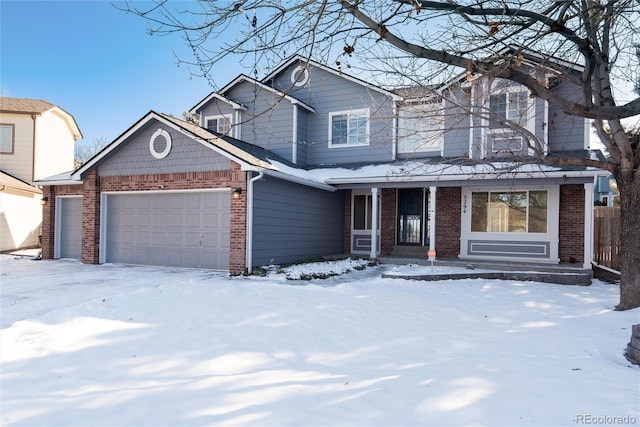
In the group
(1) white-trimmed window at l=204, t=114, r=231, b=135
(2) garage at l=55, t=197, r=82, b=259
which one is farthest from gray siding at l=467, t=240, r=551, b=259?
(2) garage at l=55, t=197, r=82, b=259

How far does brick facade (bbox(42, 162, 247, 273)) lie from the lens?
10820mm

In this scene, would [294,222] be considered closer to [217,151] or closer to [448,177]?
[217,151]

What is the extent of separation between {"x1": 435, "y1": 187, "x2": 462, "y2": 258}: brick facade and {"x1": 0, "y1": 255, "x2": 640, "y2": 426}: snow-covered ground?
530cm

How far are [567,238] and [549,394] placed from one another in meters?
10.4

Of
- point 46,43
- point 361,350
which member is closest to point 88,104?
point 46,43

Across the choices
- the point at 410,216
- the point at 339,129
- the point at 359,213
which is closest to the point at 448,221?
the point at 410,216

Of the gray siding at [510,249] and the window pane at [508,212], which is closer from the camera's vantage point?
the gray siding at [510,249]

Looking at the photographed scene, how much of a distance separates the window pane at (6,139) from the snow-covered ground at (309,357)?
1585 cm

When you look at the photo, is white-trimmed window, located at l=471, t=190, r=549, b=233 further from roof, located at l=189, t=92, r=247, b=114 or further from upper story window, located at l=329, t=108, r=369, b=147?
roof, located at l=189, t=92, r=247, b=114

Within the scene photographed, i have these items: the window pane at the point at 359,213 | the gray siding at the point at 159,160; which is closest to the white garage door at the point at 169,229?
the gray siding at the point at 159,160

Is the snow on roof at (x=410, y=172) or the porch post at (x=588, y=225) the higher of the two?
the snow on roof at (x=410, y=172)

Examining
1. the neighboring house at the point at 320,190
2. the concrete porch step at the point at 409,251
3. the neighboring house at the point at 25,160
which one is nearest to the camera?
the neighboring house at the point at 320,190

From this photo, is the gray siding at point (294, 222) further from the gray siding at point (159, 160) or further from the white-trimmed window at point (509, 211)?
the white-trimmed window at point (509, 211)

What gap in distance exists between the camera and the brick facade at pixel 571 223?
40.3 ft
